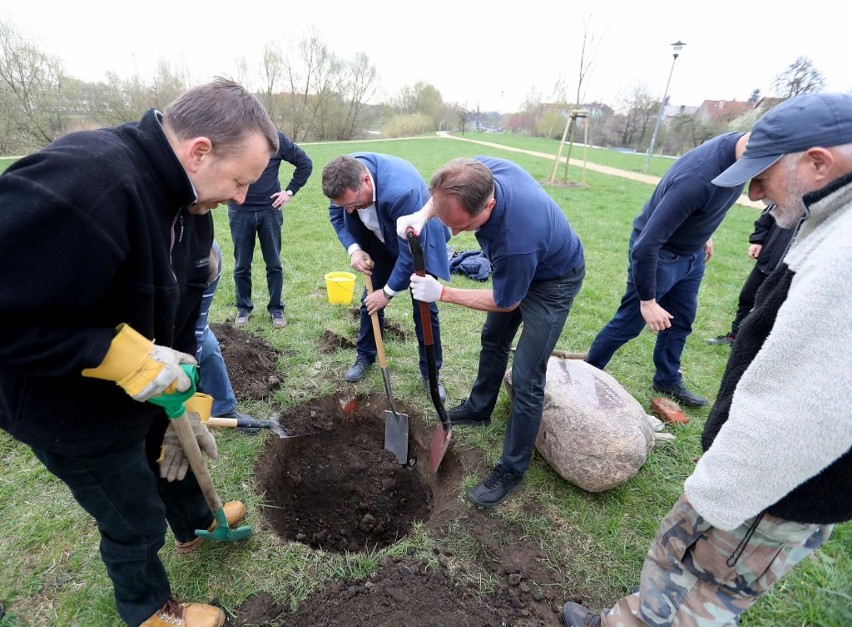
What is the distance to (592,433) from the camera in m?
2.81

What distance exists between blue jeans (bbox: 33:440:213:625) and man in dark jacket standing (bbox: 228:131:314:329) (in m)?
2.94

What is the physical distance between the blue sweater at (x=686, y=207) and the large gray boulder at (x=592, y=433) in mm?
835

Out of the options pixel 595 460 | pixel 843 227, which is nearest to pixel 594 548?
pixel 595 460

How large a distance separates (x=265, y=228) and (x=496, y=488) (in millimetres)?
3611

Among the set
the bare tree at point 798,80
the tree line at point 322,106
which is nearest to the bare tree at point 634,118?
the tree line at point 322,106

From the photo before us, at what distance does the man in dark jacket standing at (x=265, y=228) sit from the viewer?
14.8 ft

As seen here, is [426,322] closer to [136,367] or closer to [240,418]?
[240,418]

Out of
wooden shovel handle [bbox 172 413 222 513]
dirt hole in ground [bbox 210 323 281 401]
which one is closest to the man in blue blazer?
dirt hole in ground [bbox 210 323 281 401]

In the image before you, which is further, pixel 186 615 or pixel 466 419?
pixel 466 419

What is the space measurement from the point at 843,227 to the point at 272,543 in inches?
110

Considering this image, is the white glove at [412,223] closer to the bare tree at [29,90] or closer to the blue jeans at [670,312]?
the blue jeans at [670,312]

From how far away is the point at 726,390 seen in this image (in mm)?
1551

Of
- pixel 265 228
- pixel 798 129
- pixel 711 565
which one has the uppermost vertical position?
pixel 798 129

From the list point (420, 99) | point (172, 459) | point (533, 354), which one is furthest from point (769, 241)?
point (420, 99)
